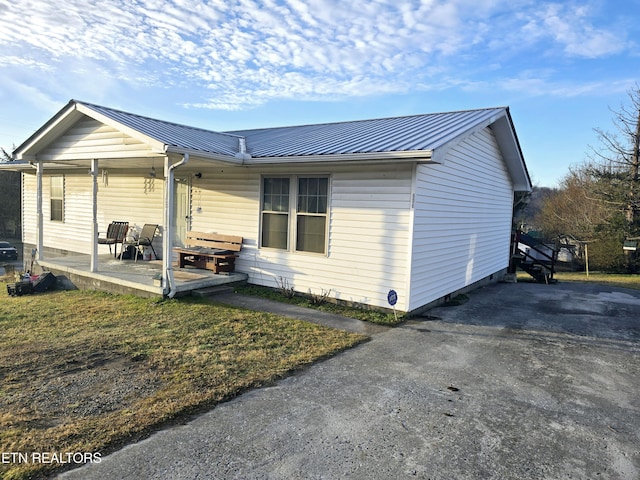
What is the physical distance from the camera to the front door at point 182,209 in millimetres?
9797

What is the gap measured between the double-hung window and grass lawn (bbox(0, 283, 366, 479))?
1.80 m

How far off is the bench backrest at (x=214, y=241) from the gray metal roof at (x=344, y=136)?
1.87m

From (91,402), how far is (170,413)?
82 centimetres

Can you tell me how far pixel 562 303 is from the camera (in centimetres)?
925

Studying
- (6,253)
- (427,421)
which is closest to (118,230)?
(427,421)

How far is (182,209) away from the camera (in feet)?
33.1

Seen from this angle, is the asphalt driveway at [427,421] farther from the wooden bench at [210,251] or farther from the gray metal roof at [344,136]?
the wooden bench at [210,251]

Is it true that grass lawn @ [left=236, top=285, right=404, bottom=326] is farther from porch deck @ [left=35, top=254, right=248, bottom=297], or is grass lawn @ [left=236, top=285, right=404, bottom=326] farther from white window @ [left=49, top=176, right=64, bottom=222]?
white window @ [left=49, top=176, right=64, bottom=222]

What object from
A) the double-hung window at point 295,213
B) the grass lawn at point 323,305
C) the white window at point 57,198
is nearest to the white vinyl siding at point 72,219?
the white window at point 57,198

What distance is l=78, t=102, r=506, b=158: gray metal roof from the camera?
692 centimetres

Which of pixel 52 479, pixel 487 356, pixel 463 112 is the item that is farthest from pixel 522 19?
pixel 52 479

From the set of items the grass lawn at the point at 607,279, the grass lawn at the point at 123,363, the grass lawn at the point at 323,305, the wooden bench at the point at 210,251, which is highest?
the wooden bench at the point at 210,251

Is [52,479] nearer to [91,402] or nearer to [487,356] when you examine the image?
[91,402]

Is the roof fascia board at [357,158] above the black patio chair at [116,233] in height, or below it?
above
